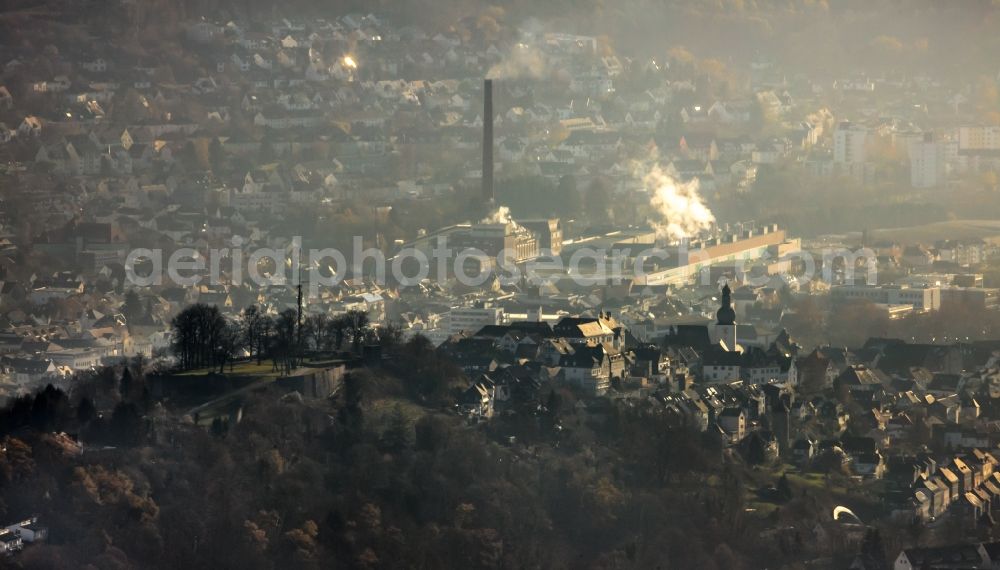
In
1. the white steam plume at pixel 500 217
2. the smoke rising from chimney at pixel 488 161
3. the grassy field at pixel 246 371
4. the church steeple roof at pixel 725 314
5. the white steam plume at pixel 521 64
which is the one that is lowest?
the grassy field at pixel 246 371

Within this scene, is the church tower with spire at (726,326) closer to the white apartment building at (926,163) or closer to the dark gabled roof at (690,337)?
the dark gabled roof at (690,337)

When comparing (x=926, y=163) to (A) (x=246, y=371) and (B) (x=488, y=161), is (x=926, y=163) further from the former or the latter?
(A) (x=246, y=371)

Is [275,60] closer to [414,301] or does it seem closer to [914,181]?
[914,181]

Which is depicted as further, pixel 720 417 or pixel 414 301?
pixel 414 301

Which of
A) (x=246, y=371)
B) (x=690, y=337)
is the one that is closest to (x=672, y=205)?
(x=690, y=337)

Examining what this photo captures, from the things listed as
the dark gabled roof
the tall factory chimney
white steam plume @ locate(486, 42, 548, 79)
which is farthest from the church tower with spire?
white steam plume @ locate(486, 42, 548, 79)

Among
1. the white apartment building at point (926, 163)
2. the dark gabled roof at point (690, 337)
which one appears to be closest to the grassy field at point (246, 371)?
the dark gabled roof at point (690, 337)

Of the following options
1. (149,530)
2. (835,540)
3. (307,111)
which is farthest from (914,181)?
(149,530)

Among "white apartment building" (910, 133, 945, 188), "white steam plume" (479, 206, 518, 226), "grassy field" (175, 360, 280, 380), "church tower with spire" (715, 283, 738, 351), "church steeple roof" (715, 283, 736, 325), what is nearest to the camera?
"grassy field" (175, 360, 280, 380)

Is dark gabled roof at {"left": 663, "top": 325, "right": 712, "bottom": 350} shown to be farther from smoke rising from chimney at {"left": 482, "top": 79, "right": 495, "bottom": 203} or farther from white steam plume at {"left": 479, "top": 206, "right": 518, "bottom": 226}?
smoke rising from chimney at {"left": 482, "top": 79, "right": 495, "bottom": 203}
